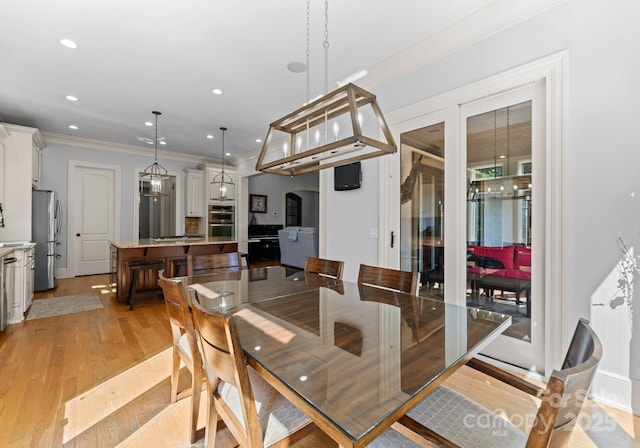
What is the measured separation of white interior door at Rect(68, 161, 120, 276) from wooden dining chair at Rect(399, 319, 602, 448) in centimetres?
710

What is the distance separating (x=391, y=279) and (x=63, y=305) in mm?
4539

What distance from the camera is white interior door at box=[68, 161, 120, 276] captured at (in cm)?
605

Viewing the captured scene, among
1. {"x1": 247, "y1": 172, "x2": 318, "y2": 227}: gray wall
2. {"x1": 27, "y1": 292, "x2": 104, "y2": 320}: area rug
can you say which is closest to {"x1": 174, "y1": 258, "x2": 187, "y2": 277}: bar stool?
{"x1": 27, "y1": 292, "x2": 104, "y2": 320}: area rug

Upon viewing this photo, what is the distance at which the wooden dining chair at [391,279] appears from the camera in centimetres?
194

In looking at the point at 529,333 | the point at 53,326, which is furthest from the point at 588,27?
the point at 53,326

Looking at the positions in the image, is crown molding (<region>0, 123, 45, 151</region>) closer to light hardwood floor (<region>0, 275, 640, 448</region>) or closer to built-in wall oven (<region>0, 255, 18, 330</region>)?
built-in wall oven (<region>0, 255, 18, 330</region>)

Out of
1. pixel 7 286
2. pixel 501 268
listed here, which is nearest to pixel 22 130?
pixel 7 286

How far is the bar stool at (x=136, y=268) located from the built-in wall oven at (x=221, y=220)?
9.03ft

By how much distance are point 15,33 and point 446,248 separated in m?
4.25

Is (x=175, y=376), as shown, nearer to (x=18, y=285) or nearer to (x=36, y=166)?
(x=18, y=285)

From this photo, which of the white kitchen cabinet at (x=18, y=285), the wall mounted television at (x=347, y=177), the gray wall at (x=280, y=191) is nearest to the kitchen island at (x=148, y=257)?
the white kitchen cabinet at (x=18, y=285)

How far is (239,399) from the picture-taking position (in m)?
1.11

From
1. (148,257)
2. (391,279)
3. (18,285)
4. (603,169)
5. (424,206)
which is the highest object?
(603,169)

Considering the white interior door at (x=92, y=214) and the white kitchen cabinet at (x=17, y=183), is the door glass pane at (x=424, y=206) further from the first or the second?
the white interior door at (x=92, y=214)
